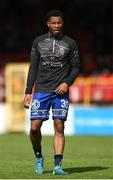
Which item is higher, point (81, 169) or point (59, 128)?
point (59, 128)

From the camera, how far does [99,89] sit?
23.9 m

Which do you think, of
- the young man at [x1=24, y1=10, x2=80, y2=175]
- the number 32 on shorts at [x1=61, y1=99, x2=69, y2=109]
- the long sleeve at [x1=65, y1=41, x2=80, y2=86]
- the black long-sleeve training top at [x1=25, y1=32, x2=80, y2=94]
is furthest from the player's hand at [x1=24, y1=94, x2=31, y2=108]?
the long sleeve at [x1=65, y1=41, x2=80, y2=86]

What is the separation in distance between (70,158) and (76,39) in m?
16.9

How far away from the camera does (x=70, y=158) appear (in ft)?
43.5

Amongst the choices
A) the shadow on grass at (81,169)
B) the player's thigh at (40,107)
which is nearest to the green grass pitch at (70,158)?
the shadow on grass at (81,169)

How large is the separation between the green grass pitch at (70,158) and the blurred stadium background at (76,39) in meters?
3.46

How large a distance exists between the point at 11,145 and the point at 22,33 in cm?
1373

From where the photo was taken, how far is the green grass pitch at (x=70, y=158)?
10039 millimetres

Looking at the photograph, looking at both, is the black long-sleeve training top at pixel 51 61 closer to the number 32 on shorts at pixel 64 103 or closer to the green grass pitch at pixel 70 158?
the number 32 on shorts at pixel 64 103

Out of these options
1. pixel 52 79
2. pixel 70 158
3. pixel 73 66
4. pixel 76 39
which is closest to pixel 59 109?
pixel 52 79

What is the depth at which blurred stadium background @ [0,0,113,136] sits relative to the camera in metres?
23.8

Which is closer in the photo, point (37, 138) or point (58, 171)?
point (58, 171)

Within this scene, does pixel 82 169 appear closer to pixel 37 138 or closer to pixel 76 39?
pixel 37 138

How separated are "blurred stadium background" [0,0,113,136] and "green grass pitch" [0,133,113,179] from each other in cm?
346
